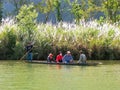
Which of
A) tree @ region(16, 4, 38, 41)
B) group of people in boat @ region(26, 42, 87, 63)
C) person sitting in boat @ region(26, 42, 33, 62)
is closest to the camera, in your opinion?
group of people in boat @ region(26, 42, 87, 63)

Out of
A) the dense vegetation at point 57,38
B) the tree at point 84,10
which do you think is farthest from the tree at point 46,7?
the dense vegetation at point 57,38

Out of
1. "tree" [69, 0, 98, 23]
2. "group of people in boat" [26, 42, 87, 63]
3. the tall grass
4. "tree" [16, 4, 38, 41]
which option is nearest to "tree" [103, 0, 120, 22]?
"tree" [69, 0, 98, 23]

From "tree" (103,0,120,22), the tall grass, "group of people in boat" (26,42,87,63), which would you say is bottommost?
"group of people in boat" (26,42,87,63)

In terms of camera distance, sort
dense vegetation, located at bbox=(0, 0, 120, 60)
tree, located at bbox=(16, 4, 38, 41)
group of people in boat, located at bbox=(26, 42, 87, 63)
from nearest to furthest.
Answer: group of people in boat, located at bbox=(26, 42, 87, 63)
dense vegetation, located at bbox=(0, 0, 120, 60)
tree, located at bbox=(16, 4, 38, 41)

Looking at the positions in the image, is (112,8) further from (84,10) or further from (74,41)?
(74,41)

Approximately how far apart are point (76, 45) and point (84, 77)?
59.4 feet

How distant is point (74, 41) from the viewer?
4391 centimetres

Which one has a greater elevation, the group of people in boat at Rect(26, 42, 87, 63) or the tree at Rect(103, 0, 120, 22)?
the tree at Rect(103, 0, 120, 22)

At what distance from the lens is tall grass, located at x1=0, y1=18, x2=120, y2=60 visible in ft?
141

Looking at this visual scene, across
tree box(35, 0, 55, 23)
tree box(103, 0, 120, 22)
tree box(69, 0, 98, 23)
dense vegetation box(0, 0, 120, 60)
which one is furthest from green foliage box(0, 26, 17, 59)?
tree box(35, 0, 55, 23)

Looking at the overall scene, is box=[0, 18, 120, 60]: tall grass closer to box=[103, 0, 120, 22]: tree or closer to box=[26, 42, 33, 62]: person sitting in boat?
box=[26, 42, 33, 62]: person sitting in boat

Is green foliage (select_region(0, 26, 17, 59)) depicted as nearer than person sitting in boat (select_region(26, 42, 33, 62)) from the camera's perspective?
No

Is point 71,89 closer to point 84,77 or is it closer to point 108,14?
point 84,77

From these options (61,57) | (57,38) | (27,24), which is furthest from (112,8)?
(61,57)
